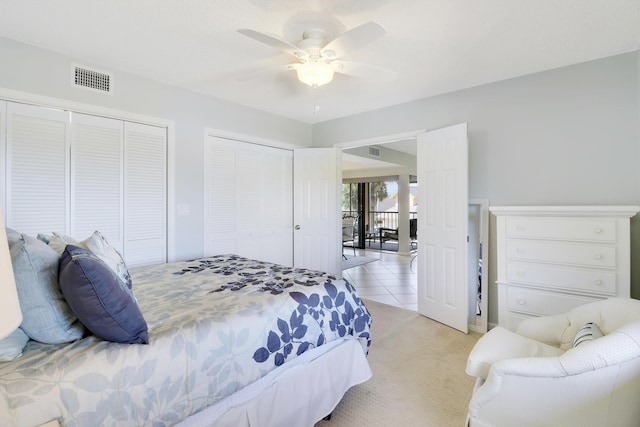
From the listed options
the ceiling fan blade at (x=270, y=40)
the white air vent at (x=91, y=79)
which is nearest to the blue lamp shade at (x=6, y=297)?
the ceiling fan blade at (x=270, y=40)

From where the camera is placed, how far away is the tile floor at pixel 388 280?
403cm

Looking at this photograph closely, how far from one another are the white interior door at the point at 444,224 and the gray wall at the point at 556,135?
0.25m

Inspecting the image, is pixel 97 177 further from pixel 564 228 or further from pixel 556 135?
pixel 556 135

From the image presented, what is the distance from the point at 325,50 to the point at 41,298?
6.19ft

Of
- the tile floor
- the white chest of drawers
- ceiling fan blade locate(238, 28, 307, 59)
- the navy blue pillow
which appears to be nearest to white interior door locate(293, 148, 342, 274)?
the tile floor

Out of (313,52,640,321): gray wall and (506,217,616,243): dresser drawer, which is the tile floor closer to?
(313,52,640,321): gray wall

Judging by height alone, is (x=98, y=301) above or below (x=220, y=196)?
below

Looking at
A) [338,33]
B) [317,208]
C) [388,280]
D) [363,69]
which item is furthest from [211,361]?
[388,280]

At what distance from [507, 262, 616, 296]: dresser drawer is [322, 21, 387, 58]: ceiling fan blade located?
2.09 m

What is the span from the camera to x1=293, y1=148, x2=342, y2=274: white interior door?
4168mm

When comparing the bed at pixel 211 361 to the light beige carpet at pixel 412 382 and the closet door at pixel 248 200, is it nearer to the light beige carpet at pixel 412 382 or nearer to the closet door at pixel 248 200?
the light beige carpet at pixel 412 382

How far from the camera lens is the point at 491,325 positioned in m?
2.96

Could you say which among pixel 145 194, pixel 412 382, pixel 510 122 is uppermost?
pixel 510 122

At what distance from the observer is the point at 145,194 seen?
2.91m
